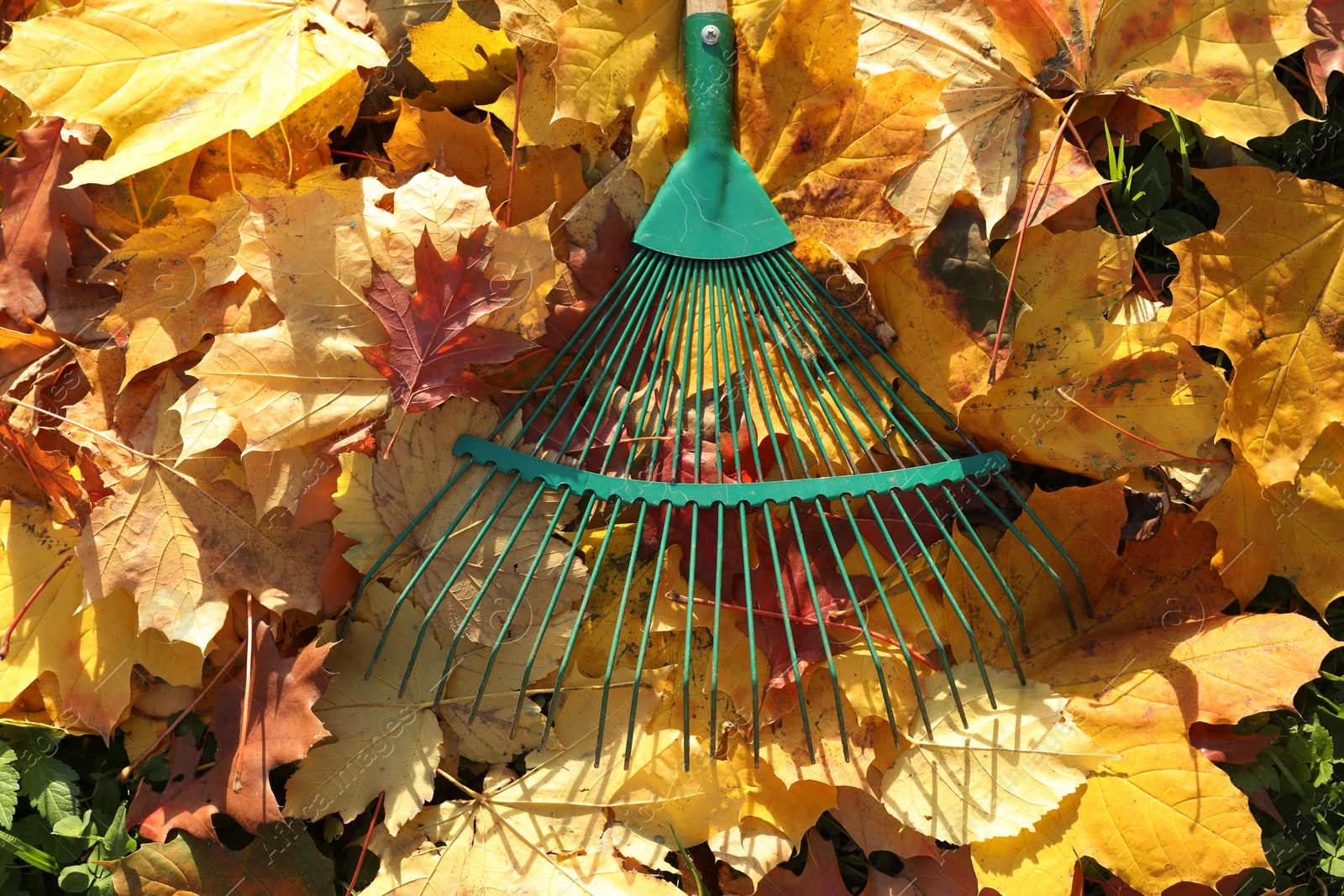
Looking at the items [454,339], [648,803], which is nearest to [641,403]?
[454,339]

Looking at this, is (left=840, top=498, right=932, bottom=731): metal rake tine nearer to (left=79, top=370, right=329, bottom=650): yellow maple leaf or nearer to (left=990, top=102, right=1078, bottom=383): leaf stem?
(left=990, top=102, right=1078, bottom=383): leaf stem

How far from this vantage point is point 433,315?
109 centimetres

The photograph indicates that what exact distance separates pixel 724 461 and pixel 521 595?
32 cm

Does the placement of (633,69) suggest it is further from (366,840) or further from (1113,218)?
(366,840)

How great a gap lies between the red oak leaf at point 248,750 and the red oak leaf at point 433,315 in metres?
0.39

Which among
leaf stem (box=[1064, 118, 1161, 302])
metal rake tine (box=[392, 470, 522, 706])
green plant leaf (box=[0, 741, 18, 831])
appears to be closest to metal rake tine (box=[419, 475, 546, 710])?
metal rake tine (box=[392, 470, 522, 706])

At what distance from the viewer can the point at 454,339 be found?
1.11m

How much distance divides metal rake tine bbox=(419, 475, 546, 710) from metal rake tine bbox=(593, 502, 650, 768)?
141mm

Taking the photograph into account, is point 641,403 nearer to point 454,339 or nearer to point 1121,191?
point 454,339

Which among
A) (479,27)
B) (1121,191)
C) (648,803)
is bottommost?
(648,803)

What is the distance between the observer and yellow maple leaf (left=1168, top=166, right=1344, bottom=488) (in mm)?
1123

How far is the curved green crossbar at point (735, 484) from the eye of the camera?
3.75ft

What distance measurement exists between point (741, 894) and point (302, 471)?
821mm

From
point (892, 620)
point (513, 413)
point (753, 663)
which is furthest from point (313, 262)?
point (892, 620)
